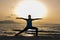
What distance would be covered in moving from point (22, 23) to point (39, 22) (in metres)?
0.40

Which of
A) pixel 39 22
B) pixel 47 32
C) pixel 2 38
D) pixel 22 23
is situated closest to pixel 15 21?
pixel 22 23

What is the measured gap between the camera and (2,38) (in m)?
3.24

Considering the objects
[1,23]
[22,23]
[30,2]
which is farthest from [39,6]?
[1,23]

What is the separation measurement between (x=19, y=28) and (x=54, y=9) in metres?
0.99

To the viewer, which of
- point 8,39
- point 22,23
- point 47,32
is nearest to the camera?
point 8,39

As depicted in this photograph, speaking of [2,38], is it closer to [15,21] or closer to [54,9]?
[15,21]

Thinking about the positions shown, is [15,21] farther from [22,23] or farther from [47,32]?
[47,32]

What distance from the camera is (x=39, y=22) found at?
13.8 ft

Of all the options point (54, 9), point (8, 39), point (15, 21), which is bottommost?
point (8, 39)

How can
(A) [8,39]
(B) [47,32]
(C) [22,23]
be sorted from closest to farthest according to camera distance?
1. (A) [8,39]
2. (B) [47,32]
3. (C) [22,23]

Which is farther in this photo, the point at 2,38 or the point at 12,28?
the point at 12,28

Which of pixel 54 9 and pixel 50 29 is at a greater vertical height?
pixel 54 9

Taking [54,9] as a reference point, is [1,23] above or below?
below

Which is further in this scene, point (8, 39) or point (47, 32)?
point (47, 32)
